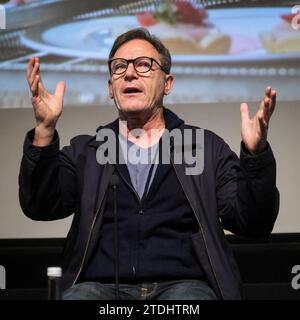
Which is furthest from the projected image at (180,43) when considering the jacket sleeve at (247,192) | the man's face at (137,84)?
the jacket sleeve at (247,192)

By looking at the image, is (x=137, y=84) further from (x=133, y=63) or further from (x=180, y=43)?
(x=180, y=43)

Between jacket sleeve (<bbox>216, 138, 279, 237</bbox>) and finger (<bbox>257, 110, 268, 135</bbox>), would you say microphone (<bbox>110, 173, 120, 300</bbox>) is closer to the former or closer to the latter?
jacket sleeve (<bbox>216, 138, 279, 237</bbox>)

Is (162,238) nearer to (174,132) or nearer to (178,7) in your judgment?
(174,132)

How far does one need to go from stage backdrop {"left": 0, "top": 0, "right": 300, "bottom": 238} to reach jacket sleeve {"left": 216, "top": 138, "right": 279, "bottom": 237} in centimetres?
92

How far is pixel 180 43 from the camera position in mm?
2883

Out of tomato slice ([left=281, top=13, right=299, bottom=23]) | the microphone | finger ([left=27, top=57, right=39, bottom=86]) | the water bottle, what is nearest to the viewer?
the water bottle

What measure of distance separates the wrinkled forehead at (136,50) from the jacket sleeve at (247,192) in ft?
1.30

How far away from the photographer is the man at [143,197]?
1813 mm

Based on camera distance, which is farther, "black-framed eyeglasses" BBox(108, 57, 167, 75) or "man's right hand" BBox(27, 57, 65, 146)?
"black-framed eyeglasses" BBox(108, 57, 167, 75)

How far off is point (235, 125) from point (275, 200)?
3.87 ft

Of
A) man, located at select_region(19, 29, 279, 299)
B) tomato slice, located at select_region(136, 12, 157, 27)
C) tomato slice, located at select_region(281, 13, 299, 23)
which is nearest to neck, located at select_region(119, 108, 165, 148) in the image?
man, located at select_region(19, 29, 279, 299)

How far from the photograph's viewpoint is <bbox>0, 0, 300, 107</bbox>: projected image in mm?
2840

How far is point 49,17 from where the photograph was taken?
9.59 feet
